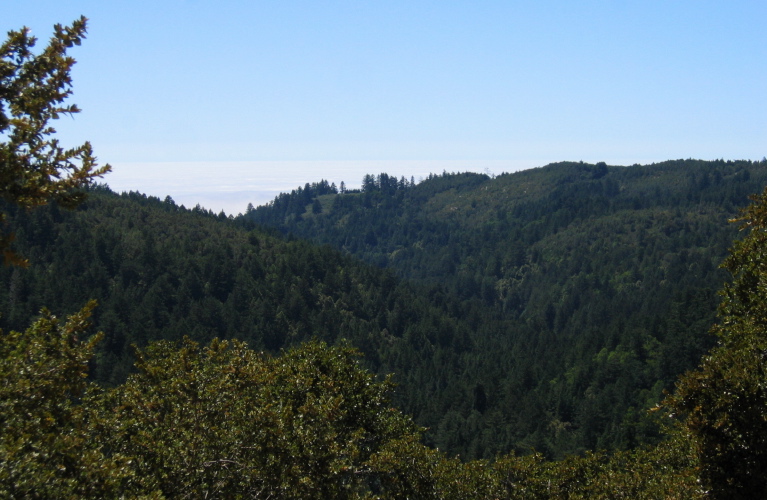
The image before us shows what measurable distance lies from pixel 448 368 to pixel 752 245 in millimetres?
145266

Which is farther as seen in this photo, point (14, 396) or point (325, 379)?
point (325, 379)

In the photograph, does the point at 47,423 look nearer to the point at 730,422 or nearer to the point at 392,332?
the point at 730,422

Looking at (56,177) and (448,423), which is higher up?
(56,177)

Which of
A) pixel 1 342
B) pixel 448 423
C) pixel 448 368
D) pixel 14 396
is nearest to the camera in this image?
pixel 14 396

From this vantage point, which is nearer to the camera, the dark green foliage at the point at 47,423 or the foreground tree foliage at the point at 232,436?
the dark green foliage at the point at 47,423

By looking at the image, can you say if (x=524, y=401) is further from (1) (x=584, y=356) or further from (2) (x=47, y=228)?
(2) (x=47, y=228)

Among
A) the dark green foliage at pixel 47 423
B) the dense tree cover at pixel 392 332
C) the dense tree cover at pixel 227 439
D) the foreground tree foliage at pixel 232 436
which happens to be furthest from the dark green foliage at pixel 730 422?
the dense tree cover at pixel 392 332

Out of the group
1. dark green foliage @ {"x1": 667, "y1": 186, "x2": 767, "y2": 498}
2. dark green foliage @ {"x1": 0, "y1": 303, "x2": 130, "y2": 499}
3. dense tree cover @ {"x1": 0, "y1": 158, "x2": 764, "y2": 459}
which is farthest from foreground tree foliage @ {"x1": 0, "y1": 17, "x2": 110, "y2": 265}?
dense tree cover @ {"x1": 0, "y1": 158, "x2": 764, "y2": 459}

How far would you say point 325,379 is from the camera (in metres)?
23.5

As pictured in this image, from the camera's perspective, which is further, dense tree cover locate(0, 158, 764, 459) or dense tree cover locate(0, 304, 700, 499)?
dense tree cover locate(0, 158, 764, 459)

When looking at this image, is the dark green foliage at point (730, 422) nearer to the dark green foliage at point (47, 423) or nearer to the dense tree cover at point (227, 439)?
the dense tree cover at point (227, 439)

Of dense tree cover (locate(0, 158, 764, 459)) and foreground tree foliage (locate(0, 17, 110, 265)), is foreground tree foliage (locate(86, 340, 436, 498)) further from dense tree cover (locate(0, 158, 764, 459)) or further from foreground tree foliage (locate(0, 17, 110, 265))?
dense tree cover (locate(0, 158, 764, 459))

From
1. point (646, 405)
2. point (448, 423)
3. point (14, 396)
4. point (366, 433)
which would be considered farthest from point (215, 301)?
point (14, 396)

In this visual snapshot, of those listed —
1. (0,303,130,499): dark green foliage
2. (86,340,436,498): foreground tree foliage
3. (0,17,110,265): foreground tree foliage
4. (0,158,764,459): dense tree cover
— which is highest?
(0,17,110,265): foreground tree foliage
